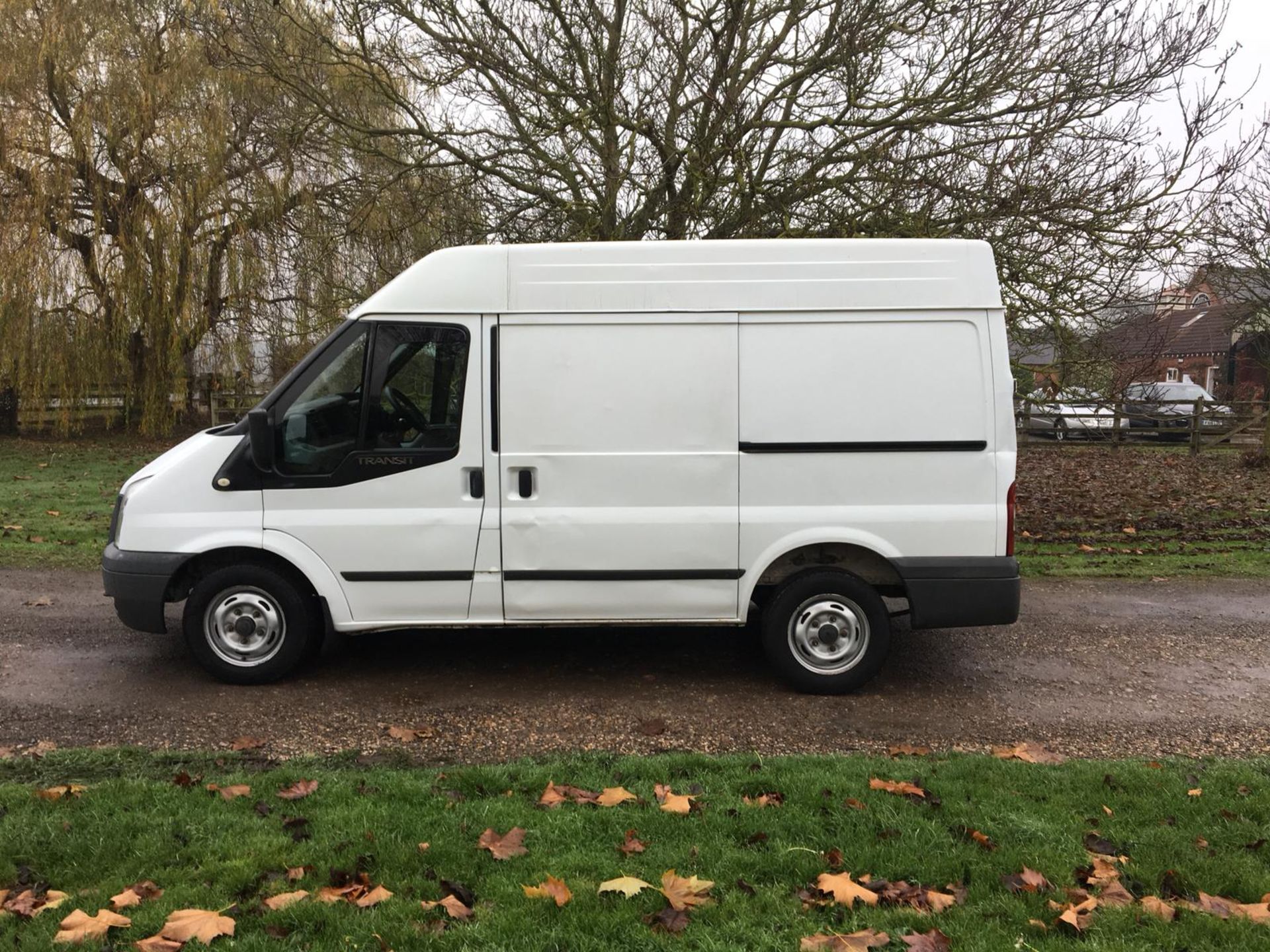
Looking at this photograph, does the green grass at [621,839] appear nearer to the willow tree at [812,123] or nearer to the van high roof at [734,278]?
the van high roof at [734,278]

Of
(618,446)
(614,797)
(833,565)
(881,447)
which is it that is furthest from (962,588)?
(614,797)

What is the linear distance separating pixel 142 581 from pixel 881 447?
A: 4203 mm

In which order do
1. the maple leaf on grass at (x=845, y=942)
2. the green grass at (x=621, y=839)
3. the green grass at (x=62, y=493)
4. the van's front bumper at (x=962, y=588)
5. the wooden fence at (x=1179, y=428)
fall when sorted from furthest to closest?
the wooden fence at (x=1179, y=428)
the green grass at (x=62, y=493)
the van's front bumper at (x=962, y=588)
the green grass at (x=621, y=839)
the maple leaf on grass at (x=845, y=942)

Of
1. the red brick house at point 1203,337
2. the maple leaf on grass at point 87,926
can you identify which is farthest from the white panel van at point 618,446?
the red brick house at point 1203,337

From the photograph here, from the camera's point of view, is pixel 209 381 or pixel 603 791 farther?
pixel 209 381

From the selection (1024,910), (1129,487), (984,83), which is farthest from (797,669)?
(1129,487)

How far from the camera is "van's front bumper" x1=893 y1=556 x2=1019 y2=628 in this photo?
534 centimetres

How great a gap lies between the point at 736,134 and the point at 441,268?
19.9 feet

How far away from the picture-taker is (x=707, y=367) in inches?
209

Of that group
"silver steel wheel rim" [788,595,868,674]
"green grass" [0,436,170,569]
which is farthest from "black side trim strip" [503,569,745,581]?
"green grass" [0,436,170,569]

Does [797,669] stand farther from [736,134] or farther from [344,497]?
[736,134]

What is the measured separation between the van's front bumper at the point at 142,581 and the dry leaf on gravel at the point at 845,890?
13.0 feet

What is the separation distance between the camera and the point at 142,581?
5.38m

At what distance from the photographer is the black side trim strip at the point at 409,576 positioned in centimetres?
→ 538
